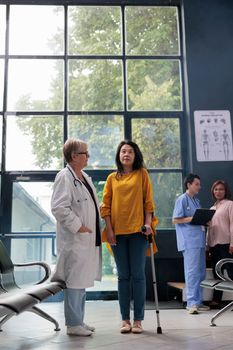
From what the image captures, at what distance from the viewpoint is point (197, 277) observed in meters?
3.79

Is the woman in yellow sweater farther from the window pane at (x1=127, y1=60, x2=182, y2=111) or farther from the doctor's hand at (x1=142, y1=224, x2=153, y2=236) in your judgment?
the window pane at (x1=127, y1=60, x2=182, y2=111)

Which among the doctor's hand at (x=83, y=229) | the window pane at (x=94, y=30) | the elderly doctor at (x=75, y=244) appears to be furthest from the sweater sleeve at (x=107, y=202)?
the window pane at (x=94, y=30)

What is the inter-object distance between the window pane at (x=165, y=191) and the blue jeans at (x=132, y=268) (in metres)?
2.38

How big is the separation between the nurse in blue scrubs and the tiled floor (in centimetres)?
20

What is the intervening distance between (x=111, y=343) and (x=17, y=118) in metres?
3.48

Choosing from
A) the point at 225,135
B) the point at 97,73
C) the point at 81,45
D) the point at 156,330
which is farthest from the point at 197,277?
the point at 81,45

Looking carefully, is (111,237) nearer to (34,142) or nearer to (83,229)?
(83,229)

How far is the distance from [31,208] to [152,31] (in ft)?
9.11

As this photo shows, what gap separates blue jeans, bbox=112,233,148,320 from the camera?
8.69 feet

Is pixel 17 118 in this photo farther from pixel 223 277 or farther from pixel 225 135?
pixel 223 277

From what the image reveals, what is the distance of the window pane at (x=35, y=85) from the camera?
5.21m

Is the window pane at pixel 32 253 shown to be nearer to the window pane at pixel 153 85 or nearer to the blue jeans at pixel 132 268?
the window pane at pixel 153 85

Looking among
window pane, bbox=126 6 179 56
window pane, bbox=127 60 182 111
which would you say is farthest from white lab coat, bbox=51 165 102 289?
window pane, bbox=126 6 179 56

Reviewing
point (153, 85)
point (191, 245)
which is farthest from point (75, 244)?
point (153, 85)
